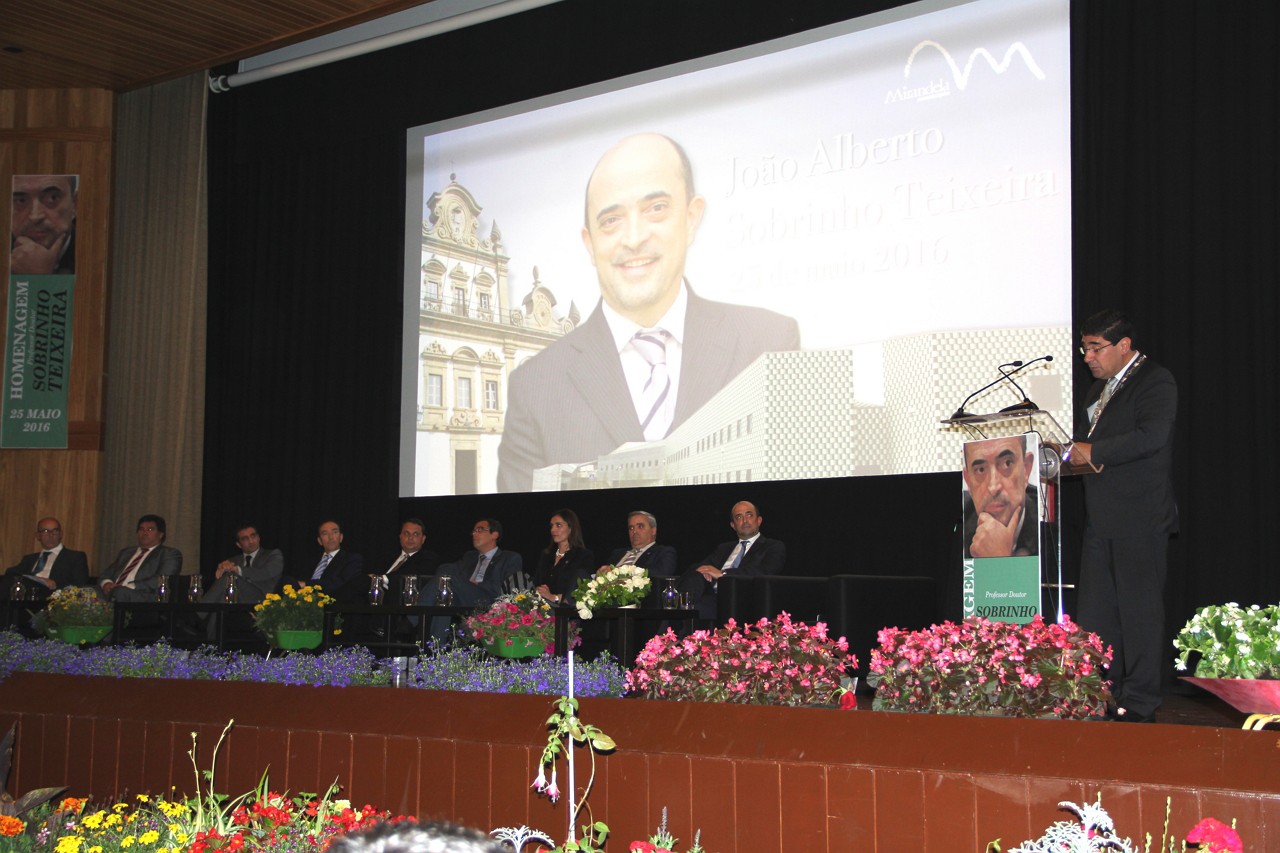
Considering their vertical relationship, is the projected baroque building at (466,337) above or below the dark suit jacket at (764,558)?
above

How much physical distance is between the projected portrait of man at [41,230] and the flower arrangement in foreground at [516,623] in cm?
621

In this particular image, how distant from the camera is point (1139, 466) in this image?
348 cm

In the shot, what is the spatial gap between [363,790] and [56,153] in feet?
26.5

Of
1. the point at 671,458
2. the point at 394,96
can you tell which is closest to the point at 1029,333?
the point at 671,458

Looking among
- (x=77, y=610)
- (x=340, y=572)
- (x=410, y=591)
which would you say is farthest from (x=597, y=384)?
(x=77, y=610)

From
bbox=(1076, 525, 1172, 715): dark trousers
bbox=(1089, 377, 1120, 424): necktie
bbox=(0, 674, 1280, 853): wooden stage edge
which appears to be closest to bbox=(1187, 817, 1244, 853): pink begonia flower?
bbox=(0, 674, 1280, 853): wooden stage edge

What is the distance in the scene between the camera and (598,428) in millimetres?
7402

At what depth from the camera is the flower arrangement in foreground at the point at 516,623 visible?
15.6ft

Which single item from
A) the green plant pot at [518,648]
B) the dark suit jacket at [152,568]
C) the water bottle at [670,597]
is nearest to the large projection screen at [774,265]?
the dark suit jacket at [152,568]

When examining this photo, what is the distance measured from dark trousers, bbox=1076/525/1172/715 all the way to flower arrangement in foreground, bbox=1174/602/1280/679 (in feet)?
2.51

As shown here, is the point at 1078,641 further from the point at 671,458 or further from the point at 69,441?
the point at 69,441

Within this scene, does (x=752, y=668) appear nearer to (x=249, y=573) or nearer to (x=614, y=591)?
(x=614, y=591)

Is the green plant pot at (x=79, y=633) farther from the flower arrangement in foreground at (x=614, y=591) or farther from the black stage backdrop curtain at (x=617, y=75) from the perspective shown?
the black stage backdrop curtain at (x=617, y=75)

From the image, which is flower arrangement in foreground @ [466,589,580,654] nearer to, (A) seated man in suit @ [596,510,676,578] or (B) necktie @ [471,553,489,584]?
(A) seated man in suit @ [596,510,676,578]
